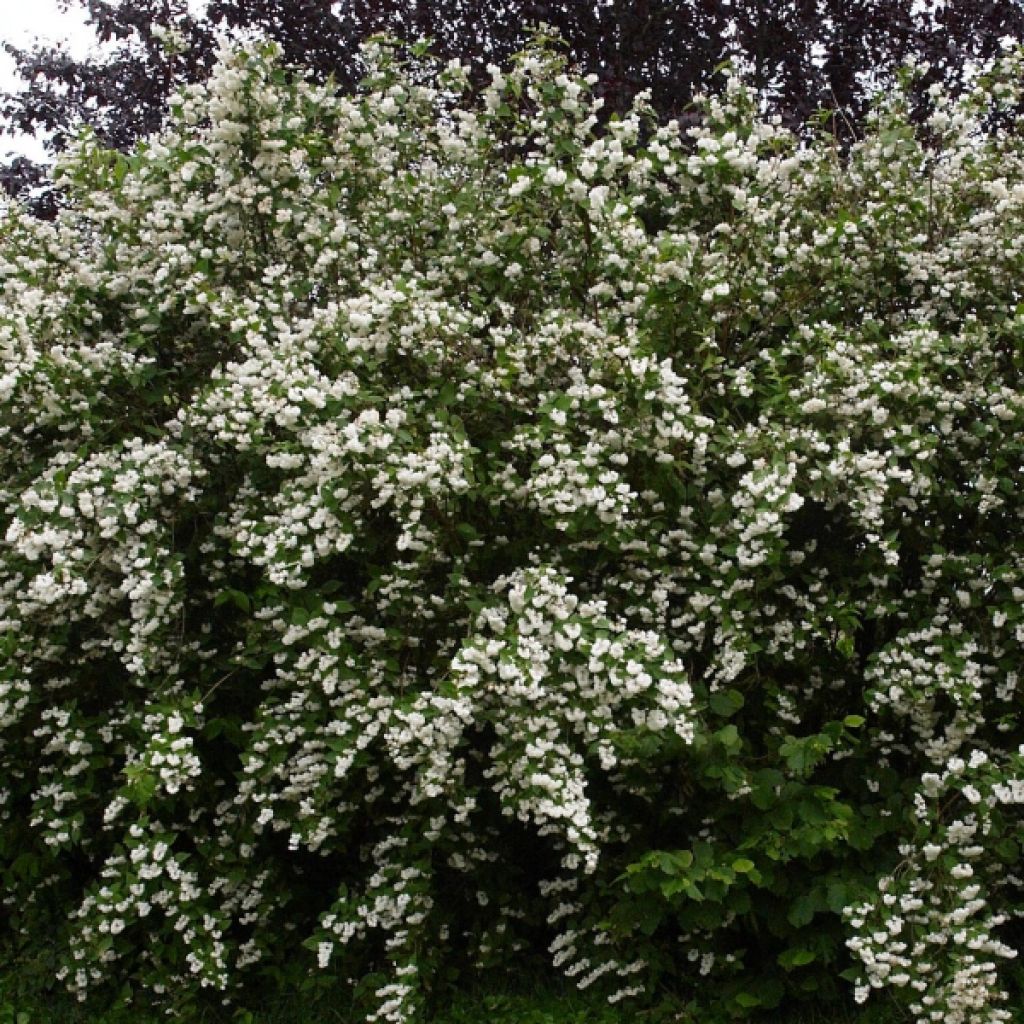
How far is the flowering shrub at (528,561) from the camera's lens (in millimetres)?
Answer: 3922

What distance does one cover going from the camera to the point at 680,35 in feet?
29.7

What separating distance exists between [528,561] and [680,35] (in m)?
6.00

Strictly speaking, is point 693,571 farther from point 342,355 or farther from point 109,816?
point 109,816

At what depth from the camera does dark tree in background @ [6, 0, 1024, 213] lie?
859 centimetres

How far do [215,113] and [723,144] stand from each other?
1919 millimetres

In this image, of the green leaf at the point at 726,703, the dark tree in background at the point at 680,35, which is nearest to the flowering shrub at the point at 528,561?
the green leaf at the point at 726,703

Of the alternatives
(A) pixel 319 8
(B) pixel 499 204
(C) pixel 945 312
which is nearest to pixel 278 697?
(B) pixel 499 204

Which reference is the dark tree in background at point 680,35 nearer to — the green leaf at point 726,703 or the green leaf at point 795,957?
the green leaf at point 726,703

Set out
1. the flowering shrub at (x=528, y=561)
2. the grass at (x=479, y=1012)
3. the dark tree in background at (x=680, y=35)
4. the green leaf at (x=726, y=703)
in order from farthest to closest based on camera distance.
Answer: the dark tree in background at (x=680, y=35), the grass at (x=479, y=1012), the green leaf at (x=726, y=703), the flowering shrub at (x=528, y=561)

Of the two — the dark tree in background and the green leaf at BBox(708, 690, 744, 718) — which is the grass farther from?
the dark tree in background

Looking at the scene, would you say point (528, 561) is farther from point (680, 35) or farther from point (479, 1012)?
point (680, 35)

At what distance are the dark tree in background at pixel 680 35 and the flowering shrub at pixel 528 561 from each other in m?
3.59

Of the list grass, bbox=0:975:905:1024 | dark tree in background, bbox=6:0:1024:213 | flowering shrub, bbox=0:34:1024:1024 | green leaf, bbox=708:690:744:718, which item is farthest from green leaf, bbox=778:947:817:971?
dark tree in background, bbox=6:0:1024:213

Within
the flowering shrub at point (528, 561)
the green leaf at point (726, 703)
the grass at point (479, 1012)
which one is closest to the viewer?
the flowering shrub at point (528, 561)
